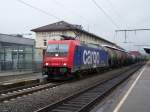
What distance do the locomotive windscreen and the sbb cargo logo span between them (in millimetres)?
2963

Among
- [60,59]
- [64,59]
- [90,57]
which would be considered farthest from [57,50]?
[90,57]

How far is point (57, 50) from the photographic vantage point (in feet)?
79.4

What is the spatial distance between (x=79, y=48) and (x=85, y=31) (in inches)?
1573

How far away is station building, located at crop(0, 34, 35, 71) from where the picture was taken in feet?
100

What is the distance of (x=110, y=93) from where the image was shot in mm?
17828

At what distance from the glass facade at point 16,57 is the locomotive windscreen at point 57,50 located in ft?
22.9

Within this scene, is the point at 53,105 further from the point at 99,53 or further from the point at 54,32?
the point at 54,32

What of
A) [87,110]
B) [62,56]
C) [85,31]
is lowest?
[87,110]

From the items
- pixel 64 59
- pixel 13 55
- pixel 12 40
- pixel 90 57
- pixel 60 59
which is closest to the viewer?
pixel 64 59

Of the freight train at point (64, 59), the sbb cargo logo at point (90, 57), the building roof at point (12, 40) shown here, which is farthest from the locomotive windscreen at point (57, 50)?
the building roof at point (12, 40)

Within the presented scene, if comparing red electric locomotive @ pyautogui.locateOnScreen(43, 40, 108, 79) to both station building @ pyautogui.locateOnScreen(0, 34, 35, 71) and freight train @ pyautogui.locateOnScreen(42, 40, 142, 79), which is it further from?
station building @ pyautogui.locateOnScreen(0, 34, 35, 71)

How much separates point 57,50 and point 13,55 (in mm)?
9194

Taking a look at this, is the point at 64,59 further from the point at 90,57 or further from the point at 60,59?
the point at 90,57

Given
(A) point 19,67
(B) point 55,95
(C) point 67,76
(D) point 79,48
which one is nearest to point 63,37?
(D) point 79,48
